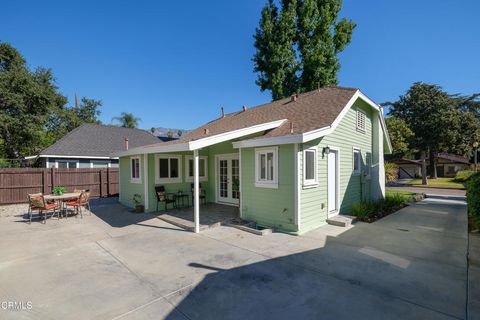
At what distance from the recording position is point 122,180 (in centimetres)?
1151

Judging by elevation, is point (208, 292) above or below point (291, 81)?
below

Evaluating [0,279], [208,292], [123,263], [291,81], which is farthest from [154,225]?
[291,81]

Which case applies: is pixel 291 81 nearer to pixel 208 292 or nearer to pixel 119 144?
pixel 119 144

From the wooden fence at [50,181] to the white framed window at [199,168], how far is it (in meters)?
6.98

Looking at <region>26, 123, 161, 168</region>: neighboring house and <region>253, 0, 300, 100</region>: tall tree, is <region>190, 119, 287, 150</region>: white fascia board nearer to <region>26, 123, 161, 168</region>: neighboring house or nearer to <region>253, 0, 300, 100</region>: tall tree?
<region>26, 123, 161, 168</region>: neighboring house

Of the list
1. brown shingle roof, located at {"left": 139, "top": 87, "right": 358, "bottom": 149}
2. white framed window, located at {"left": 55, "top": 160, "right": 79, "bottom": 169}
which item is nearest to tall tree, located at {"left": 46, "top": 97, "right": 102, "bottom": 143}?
white framed window, located at {"left": 55, "top": 160, "right": 79, "bottom": 169}

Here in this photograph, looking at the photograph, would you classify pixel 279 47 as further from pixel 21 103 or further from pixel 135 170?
pixel 21 103

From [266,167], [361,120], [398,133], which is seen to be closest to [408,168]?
[398,133]

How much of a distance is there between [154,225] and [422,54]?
1420 cm

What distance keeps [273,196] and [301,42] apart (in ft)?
55.2

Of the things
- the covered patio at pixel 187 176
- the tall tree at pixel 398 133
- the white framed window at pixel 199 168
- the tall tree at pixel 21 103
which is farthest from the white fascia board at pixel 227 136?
the tall tree at pixel 398 133

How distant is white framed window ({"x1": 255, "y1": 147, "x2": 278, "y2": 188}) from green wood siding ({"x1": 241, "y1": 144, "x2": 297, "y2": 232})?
4.9 inches

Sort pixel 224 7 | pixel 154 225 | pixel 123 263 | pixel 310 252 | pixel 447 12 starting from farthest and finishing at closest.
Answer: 1. pixel 224 7
2. pixel 447 12
3. pixel 154 225
4. pixel 310 252
5. pixel 123 263

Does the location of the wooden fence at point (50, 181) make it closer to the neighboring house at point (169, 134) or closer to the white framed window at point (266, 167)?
the white framed window at point (266, 167)
